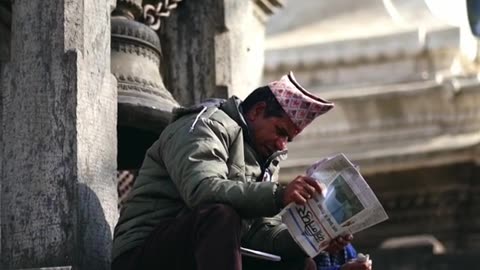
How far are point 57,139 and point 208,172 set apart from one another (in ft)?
2.58

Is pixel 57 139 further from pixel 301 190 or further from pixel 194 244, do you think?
pixel 301 190

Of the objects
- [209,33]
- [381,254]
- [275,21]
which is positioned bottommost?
[381,254]

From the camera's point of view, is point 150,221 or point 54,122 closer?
point 150,221

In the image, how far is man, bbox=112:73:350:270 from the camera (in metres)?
5.80

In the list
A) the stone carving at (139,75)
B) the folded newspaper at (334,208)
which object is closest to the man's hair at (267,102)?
the folded newspaper at (334,208)

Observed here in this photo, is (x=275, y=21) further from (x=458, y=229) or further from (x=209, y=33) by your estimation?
(x=209, y=33)

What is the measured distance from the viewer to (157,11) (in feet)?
26.6

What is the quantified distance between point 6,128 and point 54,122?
0.70 feet

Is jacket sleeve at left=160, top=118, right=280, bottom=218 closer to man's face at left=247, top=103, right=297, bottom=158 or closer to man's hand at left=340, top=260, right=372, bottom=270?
man's face at left=247, top=103, right=297, bottom=158

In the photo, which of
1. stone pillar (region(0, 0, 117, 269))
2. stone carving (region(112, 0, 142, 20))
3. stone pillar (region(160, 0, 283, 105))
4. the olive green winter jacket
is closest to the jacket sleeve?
the olive green winter jacket

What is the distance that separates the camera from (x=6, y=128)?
21.8 feet

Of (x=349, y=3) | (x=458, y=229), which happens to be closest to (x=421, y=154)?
(x=458, y=229)

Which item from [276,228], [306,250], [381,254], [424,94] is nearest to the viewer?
[306,250]

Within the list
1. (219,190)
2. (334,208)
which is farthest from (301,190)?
(219,190)
